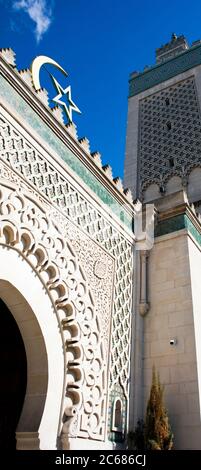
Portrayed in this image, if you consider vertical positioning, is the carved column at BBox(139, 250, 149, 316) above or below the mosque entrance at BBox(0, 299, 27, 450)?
above

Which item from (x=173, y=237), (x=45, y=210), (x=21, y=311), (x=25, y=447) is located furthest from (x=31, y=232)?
(x=173, y=237)

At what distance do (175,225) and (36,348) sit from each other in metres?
2.50

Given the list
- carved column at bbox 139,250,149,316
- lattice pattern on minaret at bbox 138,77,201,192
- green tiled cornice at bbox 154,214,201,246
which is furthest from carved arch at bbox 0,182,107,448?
lattice pattern on minaret at bbox 138,77,201,192

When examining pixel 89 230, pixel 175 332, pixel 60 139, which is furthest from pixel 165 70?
pixel 175 332

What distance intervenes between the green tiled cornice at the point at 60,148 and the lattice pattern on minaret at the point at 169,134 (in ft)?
9.83

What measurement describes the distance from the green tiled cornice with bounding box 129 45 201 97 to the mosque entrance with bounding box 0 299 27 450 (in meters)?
7.43

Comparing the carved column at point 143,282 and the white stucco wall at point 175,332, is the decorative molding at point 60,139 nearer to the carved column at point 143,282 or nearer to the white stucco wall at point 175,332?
the carved column at point 143,282

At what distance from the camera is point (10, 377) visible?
3553 millimetres

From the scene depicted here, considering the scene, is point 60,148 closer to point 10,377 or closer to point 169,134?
point 10,377

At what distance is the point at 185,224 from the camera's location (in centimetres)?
496

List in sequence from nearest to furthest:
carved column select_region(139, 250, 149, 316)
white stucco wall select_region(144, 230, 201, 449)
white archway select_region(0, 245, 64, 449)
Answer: white archway select_region(0, 245, 64, 449), white stucco wall select_region(144, 230, 201, 449), carved column select_region(139, 250, 149, 316)

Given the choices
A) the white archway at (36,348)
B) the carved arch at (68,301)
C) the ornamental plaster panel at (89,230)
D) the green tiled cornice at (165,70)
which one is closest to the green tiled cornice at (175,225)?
the ornamental plaster panel at (89,230)

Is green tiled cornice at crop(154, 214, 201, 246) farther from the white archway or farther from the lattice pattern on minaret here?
the lattice pattern on minaret

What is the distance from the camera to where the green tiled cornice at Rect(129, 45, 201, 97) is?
9.23 metres
